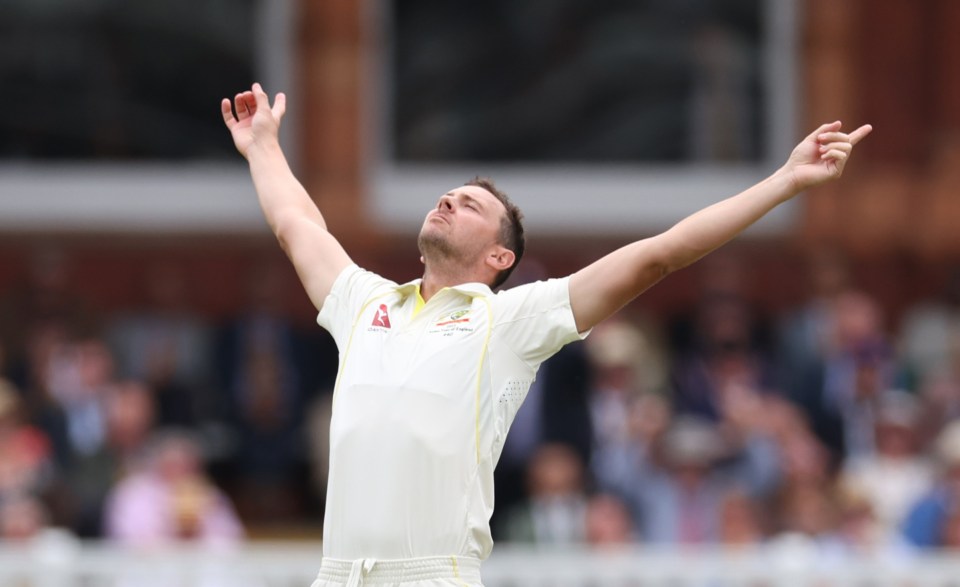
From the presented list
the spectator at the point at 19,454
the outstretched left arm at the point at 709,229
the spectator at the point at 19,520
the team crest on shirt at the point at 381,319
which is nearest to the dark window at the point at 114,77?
the spectator at the point at 19,454

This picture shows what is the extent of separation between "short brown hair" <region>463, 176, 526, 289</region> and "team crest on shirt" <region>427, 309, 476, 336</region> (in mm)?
315

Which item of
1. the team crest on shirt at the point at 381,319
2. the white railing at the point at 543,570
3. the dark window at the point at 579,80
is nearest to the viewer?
the team crest on shirt at the point at 381,319

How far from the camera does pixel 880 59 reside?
47.3ft

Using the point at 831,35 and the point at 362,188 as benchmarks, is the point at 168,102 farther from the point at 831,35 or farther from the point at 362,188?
the point at 831,35

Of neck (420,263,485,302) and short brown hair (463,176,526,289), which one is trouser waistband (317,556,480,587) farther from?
short brown hair (463,176,526,289)

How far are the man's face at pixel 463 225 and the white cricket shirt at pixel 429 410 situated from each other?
0.46 ft

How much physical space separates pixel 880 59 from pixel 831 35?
1.81 feet

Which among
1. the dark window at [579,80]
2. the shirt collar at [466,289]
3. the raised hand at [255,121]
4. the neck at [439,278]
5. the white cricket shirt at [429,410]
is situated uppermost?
the dark window at [579,80]

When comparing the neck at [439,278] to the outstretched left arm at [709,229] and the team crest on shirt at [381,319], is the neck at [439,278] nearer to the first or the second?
the team crest on shirt at [381,319]

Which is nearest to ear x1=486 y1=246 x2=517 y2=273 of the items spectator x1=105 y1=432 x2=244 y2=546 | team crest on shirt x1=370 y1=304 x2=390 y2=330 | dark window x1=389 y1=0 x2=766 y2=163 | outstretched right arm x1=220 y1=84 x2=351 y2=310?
team crest on shirt x1=370 y1=304 x2=390 y2=330

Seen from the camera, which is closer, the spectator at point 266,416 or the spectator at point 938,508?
the spectator at point 938,508

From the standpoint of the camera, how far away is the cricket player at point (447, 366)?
217 inches

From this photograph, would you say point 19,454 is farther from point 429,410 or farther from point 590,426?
point 429,410

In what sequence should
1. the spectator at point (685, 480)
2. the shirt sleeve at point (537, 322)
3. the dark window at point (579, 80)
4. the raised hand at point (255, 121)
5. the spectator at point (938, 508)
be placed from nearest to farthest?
1. the shirt sleeve at point (537, 322)
2. the raised hand at point (255, 121)
3. the spectator at point (938, 508)
4. the spectator at point (685, 480)
5. the dark window at point (579, 80)
